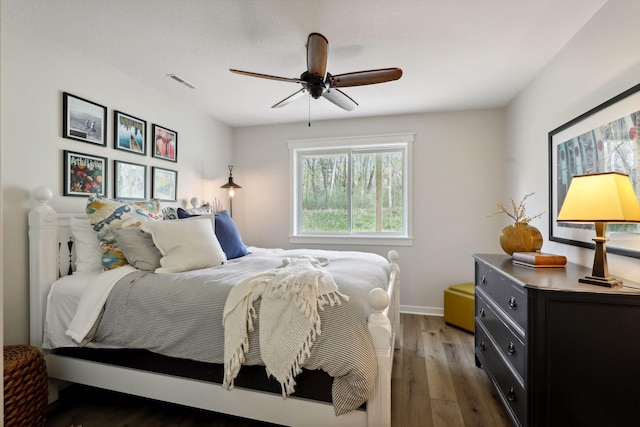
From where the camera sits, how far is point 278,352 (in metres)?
1.51

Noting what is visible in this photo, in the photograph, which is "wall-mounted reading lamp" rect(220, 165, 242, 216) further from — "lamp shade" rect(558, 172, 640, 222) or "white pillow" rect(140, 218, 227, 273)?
"lamp shade" rect(558, 172, 640, 222)

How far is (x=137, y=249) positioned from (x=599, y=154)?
2963 mm

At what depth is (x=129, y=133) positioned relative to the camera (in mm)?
2799

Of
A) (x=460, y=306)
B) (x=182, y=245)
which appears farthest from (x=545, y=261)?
(x=182, y=245)

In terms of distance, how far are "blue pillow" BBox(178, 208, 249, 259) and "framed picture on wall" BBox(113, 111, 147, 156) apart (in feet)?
2.45

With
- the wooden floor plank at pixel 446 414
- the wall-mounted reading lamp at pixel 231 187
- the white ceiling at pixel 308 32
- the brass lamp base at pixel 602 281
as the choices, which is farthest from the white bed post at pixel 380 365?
the wall-mounted reading lamp at pixel 231 187

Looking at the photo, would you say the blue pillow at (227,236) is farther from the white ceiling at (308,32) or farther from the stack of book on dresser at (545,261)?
the stack of book on dresser at (545,261)

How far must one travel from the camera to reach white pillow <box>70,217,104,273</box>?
2.16 metres

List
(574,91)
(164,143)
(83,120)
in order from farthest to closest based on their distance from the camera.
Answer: (164,143) < (83,120) < (574,91)

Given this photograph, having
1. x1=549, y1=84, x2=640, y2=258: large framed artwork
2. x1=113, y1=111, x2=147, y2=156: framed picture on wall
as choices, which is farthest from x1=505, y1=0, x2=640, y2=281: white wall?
x1=113, y1=111, x2=147, y2=156: framed picture on wall

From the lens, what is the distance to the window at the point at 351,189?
3988 mm

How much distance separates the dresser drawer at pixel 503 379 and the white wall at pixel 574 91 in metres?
0.81

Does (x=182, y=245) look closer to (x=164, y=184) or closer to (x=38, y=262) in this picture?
(x=38, y=262)

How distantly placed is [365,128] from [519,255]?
2.50 meters
